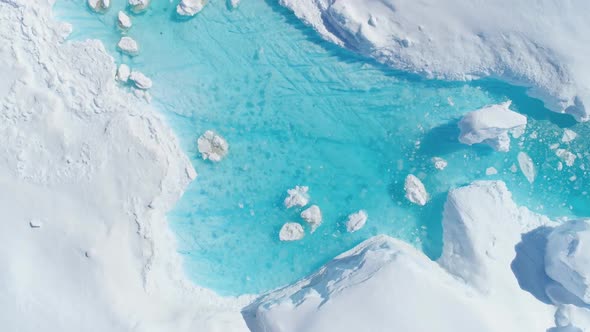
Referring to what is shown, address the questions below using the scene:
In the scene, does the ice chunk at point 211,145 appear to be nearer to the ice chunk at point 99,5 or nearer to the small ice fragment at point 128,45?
the small ice fragment at point 128,45

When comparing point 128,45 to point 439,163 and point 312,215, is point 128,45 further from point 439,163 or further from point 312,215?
point 439,163

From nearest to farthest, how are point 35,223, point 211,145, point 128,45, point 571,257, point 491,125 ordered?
point 35,223
point 571,257
point 491,125
point 128,45
point 211,145

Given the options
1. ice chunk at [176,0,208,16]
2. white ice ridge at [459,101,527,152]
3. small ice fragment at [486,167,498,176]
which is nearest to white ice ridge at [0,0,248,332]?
ice chunk at [176,0,208,16]

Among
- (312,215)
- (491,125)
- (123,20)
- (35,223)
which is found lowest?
(35,223)

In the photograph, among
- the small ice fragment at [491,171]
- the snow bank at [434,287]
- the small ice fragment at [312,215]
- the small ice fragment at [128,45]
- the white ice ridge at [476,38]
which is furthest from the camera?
the small ice fragment at [491,171]

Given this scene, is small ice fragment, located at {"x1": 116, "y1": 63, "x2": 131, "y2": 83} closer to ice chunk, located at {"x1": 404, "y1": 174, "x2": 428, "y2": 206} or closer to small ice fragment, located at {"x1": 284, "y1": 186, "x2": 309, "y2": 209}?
small ice fragment, located at {"x1": 284, "y1": 186, "x2": 309, "y2": 209}

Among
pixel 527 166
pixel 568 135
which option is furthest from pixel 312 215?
pixel 568 135

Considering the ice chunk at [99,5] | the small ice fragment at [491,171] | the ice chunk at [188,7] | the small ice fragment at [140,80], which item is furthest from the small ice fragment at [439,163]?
the ice chunk at [99,5]
